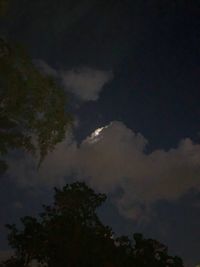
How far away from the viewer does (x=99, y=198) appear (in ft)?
85.1

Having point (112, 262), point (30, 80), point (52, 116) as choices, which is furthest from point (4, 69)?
point (112, 262)

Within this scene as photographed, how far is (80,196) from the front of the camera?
84.5ft

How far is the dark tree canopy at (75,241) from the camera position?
22.8m

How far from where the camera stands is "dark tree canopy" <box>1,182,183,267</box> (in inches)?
899

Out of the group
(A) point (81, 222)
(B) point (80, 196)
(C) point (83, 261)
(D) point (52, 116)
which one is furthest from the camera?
(B) point (80, 196)

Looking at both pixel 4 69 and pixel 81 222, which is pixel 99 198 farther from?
pixel 4 69

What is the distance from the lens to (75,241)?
74.8 feet

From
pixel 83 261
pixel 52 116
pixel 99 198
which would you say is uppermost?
pixel 99 198

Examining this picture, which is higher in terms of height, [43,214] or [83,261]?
[43,214]

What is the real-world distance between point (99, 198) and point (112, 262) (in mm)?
4432

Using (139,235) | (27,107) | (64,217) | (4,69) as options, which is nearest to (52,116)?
(27,107)

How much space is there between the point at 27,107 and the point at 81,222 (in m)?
10.3

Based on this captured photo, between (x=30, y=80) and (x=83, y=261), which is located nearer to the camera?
(x=30, y=80)

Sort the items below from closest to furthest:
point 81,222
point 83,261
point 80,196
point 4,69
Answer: point 4,69
point 83,261
point 81,222
point 80,196
